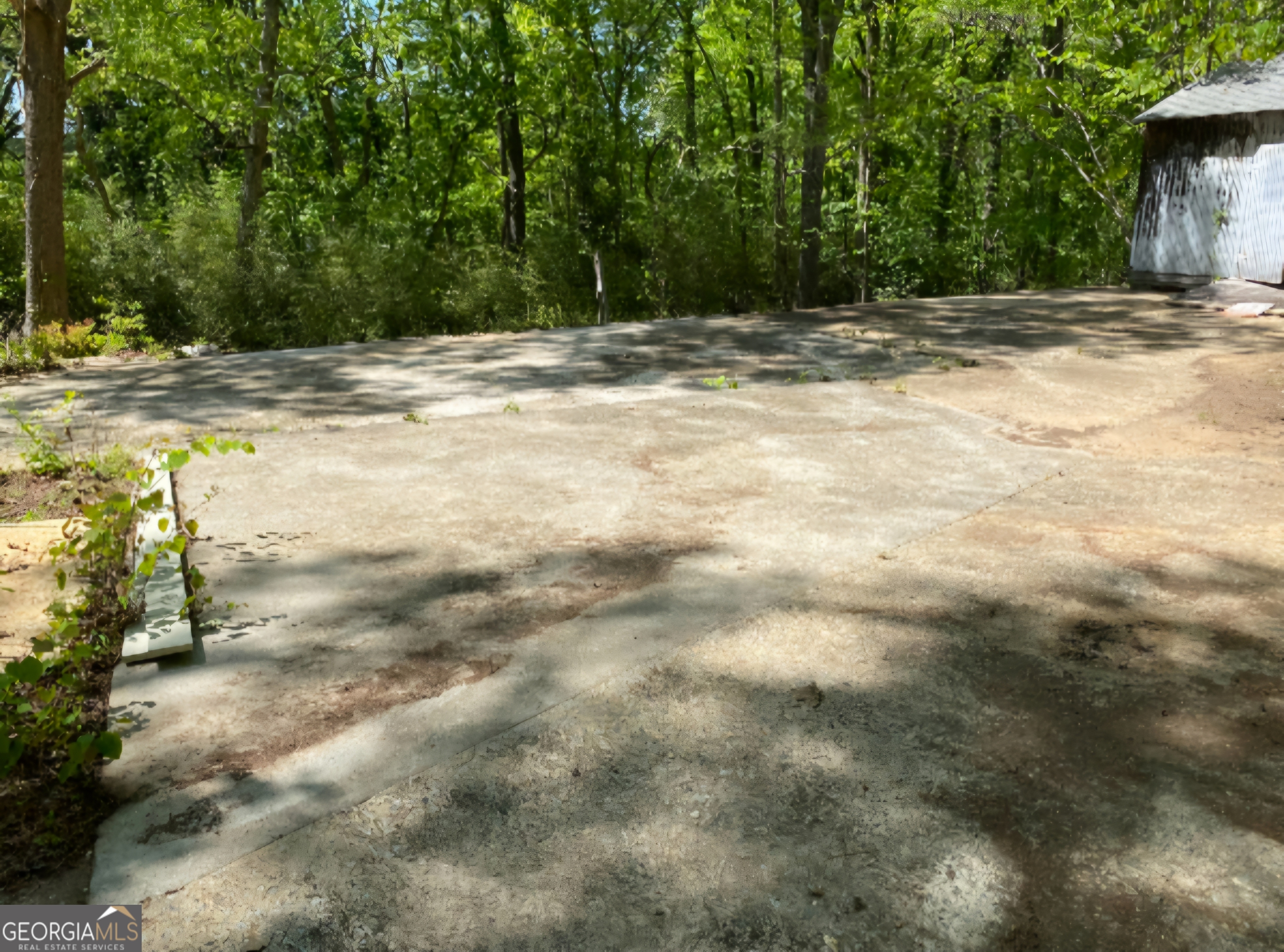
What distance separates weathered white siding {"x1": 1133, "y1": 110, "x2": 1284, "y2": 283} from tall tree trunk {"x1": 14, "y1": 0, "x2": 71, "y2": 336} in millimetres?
13208

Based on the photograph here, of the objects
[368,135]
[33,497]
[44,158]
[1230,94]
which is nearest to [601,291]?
[44,158]

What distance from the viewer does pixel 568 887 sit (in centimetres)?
194

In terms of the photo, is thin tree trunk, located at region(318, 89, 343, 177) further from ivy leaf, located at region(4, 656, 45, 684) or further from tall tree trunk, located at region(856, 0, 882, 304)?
ivy leaf, located at region(4, 656, 45, 684)

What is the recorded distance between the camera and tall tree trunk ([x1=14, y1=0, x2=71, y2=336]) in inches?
424

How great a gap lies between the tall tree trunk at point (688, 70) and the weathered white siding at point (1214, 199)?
310 inches

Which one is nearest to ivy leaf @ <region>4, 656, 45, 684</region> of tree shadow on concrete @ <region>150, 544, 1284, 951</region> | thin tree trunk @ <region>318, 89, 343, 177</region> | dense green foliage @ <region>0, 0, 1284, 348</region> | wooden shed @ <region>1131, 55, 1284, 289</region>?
tree shadow on concrete @ <region>150, 544, 1284, 951</region>

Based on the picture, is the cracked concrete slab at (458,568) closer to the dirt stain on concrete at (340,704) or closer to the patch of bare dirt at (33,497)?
the dirt stain on concrete at (340,704)

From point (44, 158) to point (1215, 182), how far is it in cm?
1377

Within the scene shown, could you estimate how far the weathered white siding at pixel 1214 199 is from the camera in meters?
11.3

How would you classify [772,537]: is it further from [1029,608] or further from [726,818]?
[726,818]

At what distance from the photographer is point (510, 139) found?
1814 cm

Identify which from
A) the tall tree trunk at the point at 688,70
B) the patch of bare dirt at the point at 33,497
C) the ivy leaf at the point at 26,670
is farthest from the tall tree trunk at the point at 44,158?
the ivy leaf at the point at 26,670

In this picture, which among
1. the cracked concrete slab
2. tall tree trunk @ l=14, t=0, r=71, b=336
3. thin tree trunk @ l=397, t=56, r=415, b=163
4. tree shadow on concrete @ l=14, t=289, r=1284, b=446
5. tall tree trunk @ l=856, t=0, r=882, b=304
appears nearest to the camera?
the cracked concrete slab

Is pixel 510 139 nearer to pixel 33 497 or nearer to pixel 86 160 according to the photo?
pixel 86 160
